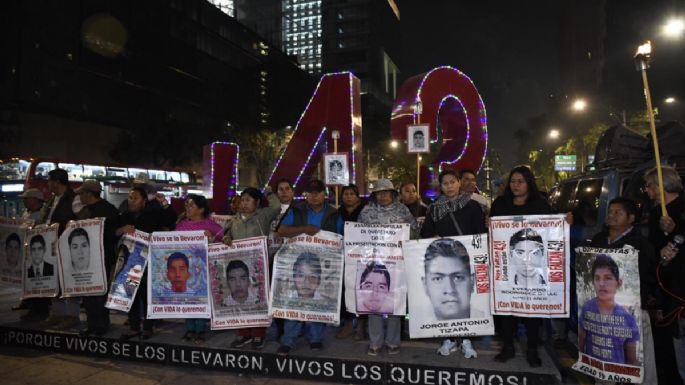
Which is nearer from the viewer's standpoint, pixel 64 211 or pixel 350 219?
pixel 350 219

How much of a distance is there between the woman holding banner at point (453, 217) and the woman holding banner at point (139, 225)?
3.39 m

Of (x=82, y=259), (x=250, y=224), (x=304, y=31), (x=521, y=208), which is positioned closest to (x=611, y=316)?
(x=521, y=208)

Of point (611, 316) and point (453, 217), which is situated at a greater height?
point (453, 217)

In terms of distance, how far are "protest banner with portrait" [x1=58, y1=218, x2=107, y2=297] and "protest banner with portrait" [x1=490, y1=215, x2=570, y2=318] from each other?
4.71 meters

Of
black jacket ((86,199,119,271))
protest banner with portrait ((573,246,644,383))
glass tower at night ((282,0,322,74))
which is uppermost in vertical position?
glass tower at night ((282,0,322,74))

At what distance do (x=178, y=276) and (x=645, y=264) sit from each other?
480cm

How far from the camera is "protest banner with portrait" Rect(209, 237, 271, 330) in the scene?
5.63m

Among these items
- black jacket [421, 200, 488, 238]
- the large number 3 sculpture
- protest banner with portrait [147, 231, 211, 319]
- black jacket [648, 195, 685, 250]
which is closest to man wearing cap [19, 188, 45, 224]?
protest banner with portrait [147, 231, 211, 319]

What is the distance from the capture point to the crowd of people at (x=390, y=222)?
4297 millimetres

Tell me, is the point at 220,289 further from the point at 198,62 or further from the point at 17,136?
the point at 198,62

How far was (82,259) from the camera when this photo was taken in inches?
250

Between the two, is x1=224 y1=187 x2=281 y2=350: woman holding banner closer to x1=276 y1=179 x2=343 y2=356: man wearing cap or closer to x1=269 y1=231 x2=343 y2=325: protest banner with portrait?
x1=276 y1=179 x2=343 y2=356: man wearing cap

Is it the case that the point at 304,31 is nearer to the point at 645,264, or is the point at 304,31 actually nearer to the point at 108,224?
the point at 108,224

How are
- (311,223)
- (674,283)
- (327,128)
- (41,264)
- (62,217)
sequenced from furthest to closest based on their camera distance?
(327,128) → (62,217) → (41,264) → (311,223) → (674,283)
